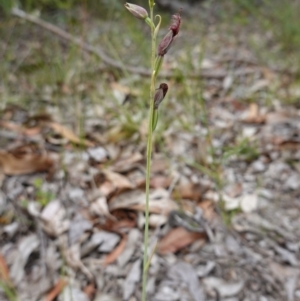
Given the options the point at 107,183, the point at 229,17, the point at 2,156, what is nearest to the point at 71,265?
the point at 107,183

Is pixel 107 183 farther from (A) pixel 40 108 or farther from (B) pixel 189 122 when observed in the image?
(A) pixel 40 108

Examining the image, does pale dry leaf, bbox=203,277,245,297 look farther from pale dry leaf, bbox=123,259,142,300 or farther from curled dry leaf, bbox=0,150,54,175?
curled dry leaf, bbox=0,150,54,175

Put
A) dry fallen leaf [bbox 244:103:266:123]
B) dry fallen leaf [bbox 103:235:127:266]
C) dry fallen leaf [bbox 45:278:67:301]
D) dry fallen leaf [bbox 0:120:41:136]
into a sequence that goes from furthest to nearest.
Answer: dry fallen leaf [bbox 244:103:266:123] → dry fallen leaf [bbox 0:120:41:136] → dry fallen leaf [bbox 103:235:127:266] → dry fallen leaf [bbox 45:278:67:301]

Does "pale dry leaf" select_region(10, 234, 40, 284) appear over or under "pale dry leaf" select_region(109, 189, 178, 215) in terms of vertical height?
under

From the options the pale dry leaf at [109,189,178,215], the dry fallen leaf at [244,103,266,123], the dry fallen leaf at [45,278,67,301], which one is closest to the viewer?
the dry fallen leaf at [45,278,67,301]

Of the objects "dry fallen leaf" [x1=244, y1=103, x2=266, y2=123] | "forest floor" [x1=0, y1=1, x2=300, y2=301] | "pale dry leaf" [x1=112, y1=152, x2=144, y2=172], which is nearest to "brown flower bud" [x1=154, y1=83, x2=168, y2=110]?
"forest floor" [x1=0, y1=1, x2=300, y2=301]

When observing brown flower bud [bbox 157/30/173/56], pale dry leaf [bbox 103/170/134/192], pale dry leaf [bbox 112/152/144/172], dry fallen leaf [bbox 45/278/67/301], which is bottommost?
dry fallen leaf [bbox 45/278/67/301]

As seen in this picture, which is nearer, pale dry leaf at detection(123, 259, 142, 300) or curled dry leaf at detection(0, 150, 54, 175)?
pale dry leaf at detection(123, 259, 142, 300)
